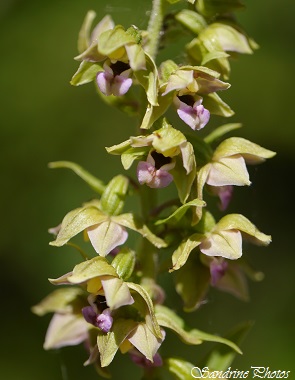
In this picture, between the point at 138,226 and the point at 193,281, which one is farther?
the point at 193,281

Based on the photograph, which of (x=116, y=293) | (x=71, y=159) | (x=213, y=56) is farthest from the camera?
(x=71, y=159)

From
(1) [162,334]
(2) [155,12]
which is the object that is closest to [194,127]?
(2) [155,12]

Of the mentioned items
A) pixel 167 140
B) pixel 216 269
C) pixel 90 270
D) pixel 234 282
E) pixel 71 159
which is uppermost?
pixel 167 140

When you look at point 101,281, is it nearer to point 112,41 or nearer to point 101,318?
point 101,318

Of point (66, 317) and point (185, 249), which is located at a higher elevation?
point (185, 249)

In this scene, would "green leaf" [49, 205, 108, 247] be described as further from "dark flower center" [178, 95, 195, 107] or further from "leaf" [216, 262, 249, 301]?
"leaf" [216, 262, 249, 301]

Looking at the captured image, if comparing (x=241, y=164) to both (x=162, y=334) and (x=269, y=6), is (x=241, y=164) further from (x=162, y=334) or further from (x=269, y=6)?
(x=269, y=6)

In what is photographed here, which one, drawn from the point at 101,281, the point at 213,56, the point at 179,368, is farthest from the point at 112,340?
the point at 213,56

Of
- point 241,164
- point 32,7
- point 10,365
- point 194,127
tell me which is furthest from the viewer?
point 32,7
